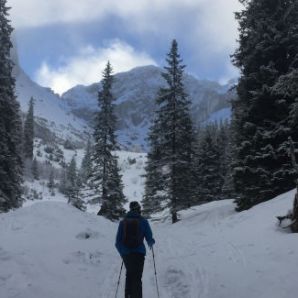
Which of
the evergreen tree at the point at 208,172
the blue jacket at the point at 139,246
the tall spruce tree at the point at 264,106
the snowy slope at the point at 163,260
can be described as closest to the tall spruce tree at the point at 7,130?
the snowy slope at the point at 163,260

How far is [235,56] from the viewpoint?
27.7 metres

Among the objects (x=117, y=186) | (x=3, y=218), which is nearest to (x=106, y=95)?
(x=117, y=186)

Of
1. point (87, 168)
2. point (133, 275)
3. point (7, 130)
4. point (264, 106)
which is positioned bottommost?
point (133, 275)

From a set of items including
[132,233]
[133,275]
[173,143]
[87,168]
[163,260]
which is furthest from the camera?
[87,168]

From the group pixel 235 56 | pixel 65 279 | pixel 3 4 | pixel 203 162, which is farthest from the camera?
pixel 203 162

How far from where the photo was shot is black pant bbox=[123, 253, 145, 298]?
29.8 ft

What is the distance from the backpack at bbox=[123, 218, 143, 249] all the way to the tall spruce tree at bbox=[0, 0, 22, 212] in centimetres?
2057

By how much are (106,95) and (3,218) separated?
24.1 metres

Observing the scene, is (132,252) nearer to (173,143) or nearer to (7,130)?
(7,130)

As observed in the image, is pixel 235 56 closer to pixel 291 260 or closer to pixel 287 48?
pixel 287 48

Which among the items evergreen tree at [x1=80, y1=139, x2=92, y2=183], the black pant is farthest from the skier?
evergreen tree at [x1=80, y1=139, x2=92, y2=183]

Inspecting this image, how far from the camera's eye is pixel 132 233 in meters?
9.24

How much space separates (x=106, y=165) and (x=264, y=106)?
783 inches

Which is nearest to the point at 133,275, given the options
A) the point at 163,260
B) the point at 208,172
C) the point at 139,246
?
the point at 139,246
